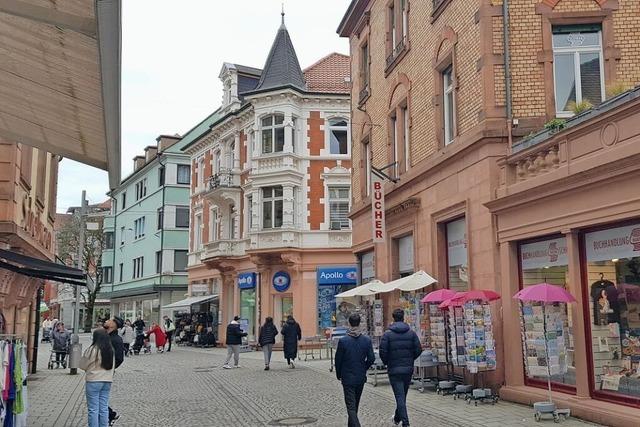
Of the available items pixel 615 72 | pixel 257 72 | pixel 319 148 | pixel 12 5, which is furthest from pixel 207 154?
pixel 12 5

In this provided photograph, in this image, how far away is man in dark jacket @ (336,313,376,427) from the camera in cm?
936

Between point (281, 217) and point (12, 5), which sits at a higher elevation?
point (281, 217)

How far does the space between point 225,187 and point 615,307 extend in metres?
27.6

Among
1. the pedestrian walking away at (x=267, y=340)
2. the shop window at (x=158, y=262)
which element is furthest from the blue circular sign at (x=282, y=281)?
the shop window at (x=158, y=262)

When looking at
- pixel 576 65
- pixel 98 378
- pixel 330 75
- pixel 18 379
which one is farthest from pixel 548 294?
pixel 330 75

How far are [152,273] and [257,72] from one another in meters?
18.1

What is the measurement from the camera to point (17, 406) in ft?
27.9

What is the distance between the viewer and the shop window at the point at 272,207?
109ft

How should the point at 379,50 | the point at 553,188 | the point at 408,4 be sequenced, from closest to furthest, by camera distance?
the point at 553,188 < the point at 408,4 < the point at 379,50

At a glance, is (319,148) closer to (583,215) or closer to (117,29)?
(583,215)

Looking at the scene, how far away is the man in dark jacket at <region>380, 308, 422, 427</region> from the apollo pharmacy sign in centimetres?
873

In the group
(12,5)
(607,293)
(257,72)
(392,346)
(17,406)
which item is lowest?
(17,406)

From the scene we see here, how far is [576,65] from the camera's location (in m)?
13.5

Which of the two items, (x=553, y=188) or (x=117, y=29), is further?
(x=553, y=188)
